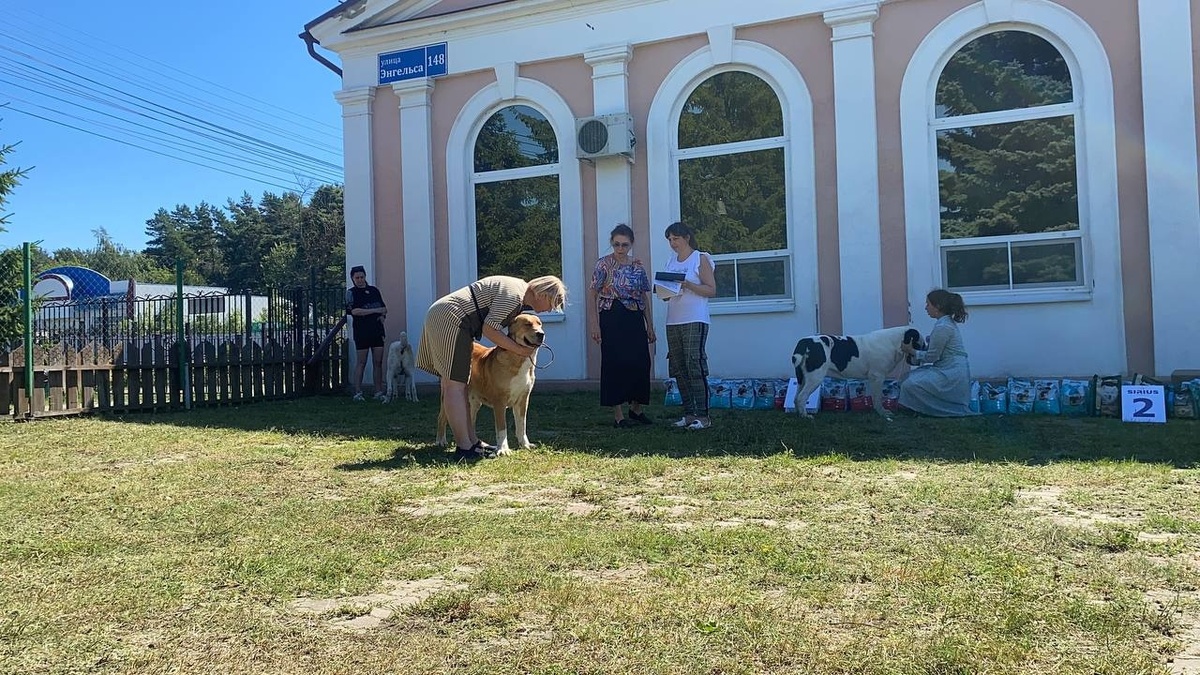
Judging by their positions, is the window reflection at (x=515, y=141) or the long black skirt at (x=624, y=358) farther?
the window reflection at (x=515, y=141)

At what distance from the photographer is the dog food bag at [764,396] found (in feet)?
29.6

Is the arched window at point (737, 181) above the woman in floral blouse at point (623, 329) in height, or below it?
above

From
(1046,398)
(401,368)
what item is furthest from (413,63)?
(1046,398)

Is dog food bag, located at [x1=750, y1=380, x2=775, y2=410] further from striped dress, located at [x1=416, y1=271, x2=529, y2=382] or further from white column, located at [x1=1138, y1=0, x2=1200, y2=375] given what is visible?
striped dress, located at [x1=416, y1=271, x2=529, y2=382]

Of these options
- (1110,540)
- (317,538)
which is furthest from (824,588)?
(317,538)

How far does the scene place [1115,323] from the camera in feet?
29.3

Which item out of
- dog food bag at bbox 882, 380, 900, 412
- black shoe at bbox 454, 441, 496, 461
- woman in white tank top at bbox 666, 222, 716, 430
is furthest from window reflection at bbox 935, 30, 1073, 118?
black shoe at bbox 454, 441, 496, 461

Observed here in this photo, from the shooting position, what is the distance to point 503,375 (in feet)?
19.6

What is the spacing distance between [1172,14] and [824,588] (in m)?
8.64

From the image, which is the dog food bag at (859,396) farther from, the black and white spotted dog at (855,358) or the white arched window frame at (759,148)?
the white arched window frame at (759,148)

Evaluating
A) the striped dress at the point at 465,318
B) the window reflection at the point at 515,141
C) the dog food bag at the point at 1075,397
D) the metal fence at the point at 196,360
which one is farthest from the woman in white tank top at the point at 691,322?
the metal fence at the point at 196,360

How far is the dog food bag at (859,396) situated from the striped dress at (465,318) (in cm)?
408

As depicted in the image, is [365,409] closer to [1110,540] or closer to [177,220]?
[1110,540]

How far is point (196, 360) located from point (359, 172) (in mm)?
3522
